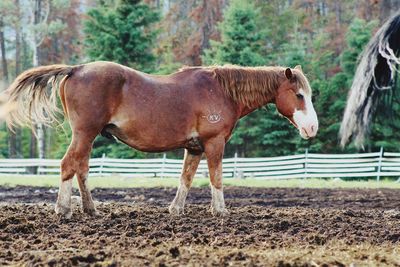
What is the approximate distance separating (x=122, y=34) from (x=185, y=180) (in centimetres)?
2287

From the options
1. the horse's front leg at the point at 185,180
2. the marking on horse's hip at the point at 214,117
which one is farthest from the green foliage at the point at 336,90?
the marking on horse's hip at the point at 214,117

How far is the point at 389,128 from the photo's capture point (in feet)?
92.2

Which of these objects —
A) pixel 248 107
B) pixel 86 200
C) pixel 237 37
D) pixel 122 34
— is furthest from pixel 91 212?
pixel 237 37

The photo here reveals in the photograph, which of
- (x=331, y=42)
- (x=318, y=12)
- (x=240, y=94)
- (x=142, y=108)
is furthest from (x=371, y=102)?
Result: (x=318, y=12)

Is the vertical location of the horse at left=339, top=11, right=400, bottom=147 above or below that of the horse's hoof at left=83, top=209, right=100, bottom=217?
above

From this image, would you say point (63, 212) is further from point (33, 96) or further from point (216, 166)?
point (216, 166)

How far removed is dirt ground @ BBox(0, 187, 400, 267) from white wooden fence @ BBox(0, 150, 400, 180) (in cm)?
1568

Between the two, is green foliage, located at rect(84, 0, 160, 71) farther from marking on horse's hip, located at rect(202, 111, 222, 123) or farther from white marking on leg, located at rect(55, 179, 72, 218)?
white marking on leg, located at rect(55, 179, 72, 218)

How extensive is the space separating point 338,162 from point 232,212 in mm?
18181

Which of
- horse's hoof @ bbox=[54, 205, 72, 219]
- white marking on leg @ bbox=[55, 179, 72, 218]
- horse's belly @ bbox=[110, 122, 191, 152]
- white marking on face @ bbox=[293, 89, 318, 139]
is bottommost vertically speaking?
horse's hoof @ bbox=[54, 205, 72, 219]

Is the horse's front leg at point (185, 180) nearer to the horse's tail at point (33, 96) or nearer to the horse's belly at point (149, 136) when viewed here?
the horse's belly at point (149, 136)

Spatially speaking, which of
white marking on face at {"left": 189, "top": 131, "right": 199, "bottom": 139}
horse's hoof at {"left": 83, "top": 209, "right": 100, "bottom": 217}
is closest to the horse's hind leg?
horse's hoof at {"left": 83, "top": 209, "right": 100, "bottom": 217}

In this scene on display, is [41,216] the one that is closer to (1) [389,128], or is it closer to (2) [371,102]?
(2) [371,102]

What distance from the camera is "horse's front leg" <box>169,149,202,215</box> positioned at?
8.46 meters
